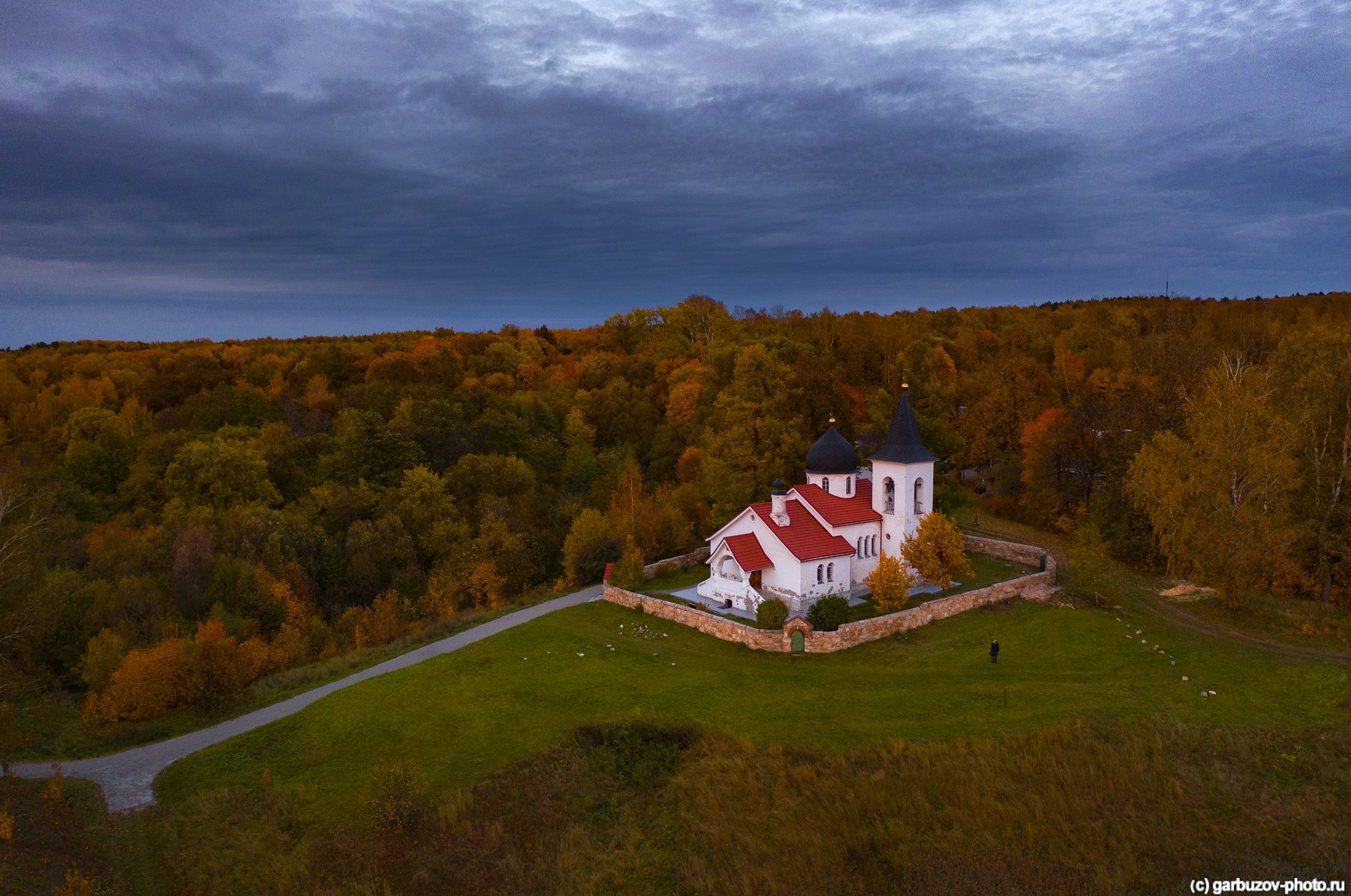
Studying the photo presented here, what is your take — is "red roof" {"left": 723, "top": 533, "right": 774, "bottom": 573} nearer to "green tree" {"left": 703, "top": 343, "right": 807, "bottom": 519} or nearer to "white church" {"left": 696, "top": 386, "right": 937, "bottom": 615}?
"white church" {"left": 696, "top": 386, "right": 937, "bottom": 615}

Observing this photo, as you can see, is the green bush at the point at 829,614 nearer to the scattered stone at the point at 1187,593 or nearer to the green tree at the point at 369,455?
the scattered stone at the point at 1187,593

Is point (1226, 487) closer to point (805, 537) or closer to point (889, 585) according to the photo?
point (889, 585)

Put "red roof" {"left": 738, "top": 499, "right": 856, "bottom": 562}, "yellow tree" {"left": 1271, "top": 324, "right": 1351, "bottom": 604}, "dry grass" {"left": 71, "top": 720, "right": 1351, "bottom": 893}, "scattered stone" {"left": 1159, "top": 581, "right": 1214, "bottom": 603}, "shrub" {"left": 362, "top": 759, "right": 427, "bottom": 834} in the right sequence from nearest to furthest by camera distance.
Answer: "dry grass" {"left": 71, "top": 720, "right": 1351, "bottom": 893} → "shrub" {"left": 362, "top": 759, "right": 427, "bottom": 834} → "red roof" {"left": 738, "top": 499, "right": 856, "bottom": 562} → "yellow tree" {"left": 1271, "top": 324, "right": 1351, "bottom": 604} → "scattered stone" {"left": 1159, "top": 581, "right": 1214, "bottom": 603}

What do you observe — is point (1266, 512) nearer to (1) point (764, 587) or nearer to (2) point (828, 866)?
(1) point (764, 587)

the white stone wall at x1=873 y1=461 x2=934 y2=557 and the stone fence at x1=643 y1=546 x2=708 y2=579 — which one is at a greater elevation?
the white stone wall at x1=873 y1=461 x2=934 y2=557

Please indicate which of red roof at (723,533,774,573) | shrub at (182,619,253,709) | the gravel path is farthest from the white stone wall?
shrub at (182,619,253,709)

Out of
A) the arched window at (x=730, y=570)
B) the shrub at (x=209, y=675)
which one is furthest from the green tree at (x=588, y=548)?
the shrub at (x=209, y=675)

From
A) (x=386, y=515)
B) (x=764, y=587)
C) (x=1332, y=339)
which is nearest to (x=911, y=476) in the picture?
→ (x=764, y=587)
